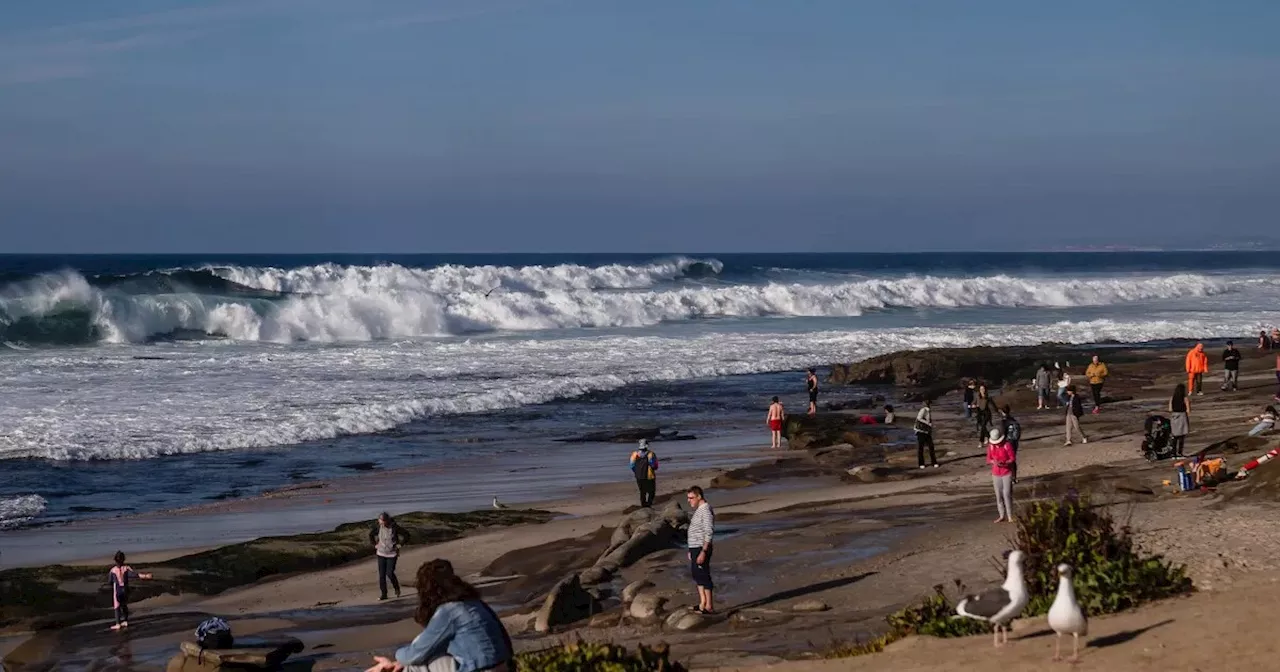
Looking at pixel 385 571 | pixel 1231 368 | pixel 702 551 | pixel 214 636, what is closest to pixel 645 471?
pixel 385 571

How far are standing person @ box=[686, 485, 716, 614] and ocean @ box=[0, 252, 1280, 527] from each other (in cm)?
1116

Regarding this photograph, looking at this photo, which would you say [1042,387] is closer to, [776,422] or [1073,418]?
[1073,418]

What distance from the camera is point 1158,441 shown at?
20094mm

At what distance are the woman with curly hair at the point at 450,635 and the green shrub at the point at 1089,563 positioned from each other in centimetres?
477

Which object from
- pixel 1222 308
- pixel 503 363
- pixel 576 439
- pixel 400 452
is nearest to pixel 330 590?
pixel 400 452

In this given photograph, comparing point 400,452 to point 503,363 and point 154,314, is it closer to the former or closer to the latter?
point 503,363

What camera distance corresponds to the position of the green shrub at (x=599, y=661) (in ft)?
26.2

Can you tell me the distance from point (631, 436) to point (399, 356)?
1757 cm

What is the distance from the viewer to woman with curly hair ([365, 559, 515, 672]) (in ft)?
22.3

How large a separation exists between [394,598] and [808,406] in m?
18.8

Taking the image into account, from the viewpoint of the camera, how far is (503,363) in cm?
4225

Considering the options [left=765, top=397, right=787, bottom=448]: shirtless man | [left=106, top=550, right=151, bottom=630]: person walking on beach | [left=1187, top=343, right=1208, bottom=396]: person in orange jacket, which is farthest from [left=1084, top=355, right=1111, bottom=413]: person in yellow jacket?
[left=106, top=550, right=151, bottom=630]: person walking on beach

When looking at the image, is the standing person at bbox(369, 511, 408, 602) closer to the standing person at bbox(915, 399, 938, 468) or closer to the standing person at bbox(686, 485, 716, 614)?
the standing person at bbox(686, 485, 716, 614)

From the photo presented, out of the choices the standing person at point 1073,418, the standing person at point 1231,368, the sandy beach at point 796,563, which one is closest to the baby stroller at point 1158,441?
the sandy beach at point 796,563
